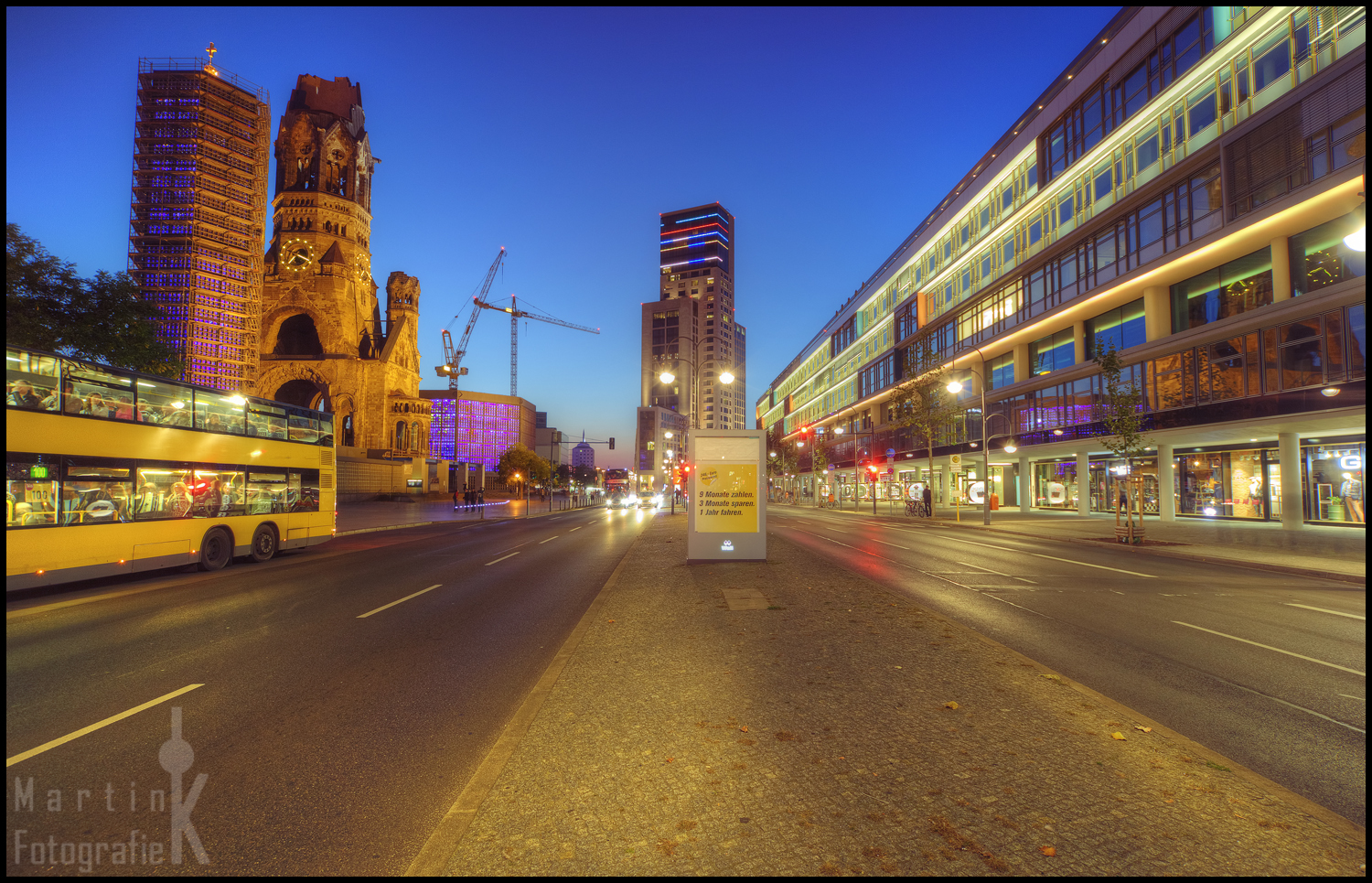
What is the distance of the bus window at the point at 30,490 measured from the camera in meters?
10.9

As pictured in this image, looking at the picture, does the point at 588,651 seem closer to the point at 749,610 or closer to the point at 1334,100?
the point at 749,610

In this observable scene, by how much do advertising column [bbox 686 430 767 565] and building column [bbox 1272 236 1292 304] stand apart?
77.3 feet

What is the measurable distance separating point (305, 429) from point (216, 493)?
3.76 metres

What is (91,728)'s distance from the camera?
486 centimetres

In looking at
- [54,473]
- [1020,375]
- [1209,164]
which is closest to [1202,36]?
[1209,164]

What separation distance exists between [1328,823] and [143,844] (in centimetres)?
647

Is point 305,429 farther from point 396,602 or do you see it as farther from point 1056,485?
point 1056,485

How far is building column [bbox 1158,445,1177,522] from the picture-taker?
30375 mm

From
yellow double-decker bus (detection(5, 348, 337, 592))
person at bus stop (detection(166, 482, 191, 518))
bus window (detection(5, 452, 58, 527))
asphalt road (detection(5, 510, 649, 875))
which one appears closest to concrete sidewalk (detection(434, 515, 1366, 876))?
asphalt road (detection(5, 510, 649, 875))

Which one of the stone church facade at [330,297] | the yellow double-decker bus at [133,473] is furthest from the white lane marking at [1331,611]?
the stone church facade at [330,297]

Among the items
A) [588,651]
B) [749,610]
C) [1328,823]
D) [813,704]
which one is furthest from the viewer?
[749,610]

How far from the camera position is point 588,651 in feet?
22.1

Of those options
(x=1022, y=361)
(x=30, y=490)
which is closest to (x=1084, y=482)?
(x=1022, y=361)

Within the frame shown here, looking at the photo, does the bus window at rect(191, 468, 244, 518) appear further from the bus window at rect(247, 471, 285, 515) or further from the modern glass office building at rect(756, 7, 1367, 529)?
the modern glass office building at rect(756, 7, 1367, 529)
